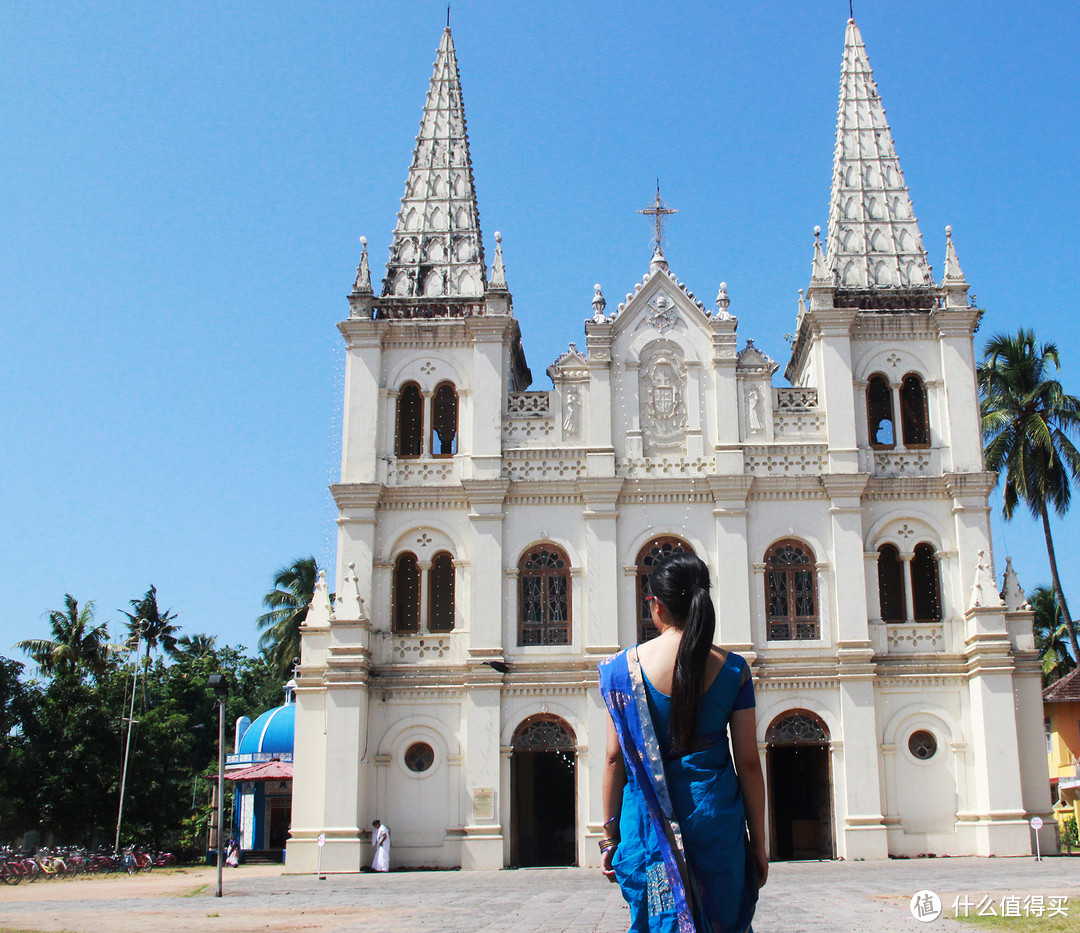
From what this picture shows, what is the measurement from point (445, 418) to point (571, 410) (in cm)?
384

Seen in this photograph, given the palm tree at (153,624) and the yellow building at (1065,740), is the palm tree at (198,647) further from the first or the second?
the yellow building at (1065,740)

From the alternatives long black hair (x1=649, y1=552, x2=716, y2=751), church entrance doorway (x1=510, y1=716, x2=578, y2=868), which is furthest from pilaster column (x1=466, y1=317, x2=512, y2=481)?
long black hair (x1=649, y1=552, x2=716, y2=751)

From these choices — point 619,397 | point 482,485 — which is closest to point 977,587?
point 619,397

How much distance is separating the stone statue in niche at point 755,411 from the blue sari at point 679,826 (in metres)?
25.5

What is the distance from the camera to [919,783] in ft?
91.6

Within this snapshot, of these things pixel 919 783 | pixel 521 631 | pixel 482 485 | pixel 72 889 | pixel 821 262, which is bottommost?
pixel 72 889

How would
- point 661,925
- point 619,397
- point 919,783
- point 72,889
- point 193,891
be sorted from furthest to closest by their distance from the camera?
point 619,397
point 919,783
point 72,889
point 193,891
point 661,925

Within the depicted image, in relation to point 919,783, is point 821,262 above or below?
above

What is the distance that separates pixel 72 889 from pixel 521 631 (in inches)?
448

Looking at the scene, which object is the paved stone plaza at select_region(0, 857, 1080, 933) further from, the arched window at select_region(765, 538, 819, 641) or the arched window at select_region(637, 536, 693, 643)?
the arched window at select_region(637, 536, 693, 643)

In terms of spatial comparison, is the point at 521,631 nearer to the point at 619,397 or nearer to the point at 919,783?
the point at 619,397

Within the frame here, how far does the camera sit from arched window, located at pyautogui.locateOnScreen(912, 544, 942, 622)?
2969 cm

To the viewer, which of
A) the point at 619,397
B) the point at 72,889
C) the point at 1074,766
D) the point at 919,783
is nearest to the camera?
the point at 72,889

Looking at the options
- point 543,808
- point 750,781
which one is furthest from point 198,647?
point 750,781
